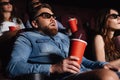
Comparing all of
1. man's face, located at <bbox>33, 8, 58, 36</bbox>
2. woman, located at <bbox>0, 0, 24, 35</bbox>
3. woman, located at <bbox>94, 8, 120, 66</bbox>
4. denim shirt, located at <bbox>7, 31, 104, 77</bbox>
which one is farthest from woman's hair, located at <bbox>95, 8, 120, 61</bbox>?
woman, located at <bbox>0, 0, 24, 35</bbox>

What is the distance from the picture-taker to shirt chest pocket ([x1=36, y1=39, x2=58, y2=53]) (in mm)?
1312

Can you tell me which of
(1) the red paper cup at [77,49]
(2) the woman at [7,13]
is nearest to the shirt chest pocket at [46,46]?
→ (1) the red paper cup at [77,49]

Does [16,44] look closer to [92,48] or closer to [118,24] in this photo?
→ [92,48]

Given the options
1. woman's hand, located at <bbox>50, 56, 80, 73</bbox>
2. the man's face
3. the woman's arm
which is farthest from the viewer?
the woman's arm

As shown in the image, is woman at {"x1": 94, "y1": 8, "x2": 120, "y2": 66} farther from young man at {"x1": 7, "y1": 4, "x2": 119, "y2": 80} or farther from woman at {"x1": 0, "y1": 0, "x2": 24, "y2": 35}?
woman at {"x1": 0, "y1": 0, "x2": 24, "y2": 35}

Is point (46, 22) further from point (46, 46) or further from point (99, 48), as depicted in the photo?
point (99, 48)

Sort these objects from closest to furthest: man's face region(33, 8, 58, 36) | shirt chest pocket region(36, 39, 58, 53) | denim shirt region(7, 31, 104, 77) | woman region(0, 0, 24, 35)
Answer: denim shirt region(7, 31, 104, 77), shirt chest pocket region(36, 39, 58, 53), man's face region(33, 8, 58, 36), woman region(0, 0, 24, 35)

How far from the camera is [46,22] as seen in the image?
4.67 ft

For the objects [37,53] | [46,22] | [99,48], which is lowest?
[99,48]

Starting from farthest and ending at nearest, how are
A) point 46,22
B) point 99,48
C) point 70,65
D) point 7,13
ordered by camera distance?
1. point 7,13
2. point 99,48
3. point 46,22
4. point 70,65

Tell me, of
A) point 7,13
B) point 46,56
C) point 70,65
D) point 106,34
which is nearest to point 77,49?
point 70,65

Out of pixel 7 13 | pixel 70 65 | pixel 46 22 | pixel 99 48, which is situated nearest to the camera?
pixel 70 65

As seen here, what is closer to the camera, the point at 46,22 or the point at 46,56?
the point at 46,56

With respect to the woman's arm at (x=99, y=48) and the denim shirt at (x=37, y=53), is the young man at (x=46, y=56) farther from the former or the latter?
the woman's arm at (x=99, y=48)
